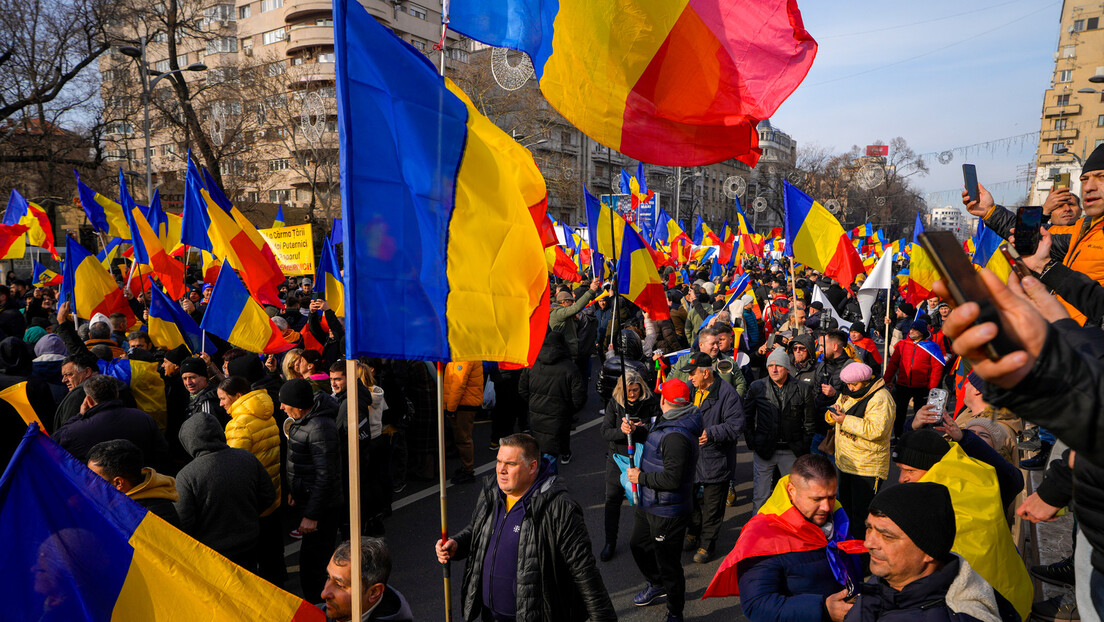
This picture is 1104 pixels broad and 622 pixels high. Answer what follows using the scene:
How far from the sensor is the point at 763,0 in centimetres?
332

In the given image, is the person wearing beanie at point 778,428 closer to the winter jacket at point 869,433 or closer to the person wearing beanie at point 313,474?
the winter jacket at point 869,433

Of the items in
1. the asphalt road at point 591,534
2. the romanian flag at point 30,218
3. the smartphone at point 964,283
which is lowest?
the asphalt road at point 591,534

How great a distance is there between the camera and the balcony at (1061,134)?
68000mm

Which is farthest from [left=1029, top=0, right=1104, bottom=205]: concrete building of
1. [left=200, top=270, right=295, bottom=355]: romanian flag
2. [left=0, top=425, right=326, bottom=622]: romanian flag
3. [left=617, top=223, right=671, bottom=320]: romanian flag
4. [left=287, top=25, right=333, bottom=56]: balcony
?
[left=0, top=425, right=326, bottom=622]: romanian flag

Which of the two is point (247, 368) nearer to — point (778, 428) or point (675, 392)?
point (675, 392)

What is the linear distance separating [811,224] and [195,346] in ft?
25.7

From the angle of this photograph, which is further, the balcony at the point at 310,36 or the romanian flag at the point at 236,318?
the balcony at the point at 310,36

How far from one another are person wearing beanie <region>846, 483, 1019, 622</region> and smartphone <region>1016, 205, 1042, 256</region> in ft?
7.20

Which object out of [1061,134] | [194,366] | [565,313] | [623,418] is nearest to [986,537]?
[623,418]

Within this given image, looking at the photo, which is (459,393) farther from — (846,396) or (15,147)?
(15,147)

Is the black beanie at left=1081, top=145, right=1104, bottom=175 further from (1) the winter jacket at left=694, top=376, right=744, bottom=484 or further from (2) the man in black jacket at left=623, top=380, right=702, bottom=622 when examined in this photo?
(1) the winter jacket at left=694, top=376, right=744, bottom=484

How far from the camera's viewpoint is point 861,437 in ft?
17.0

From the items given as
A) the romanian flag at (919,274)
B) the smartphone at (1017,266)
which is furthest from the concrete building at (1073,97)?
the smartphone at (1017,266)

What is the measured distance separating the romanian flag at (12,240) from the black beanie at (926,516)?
14.0m
